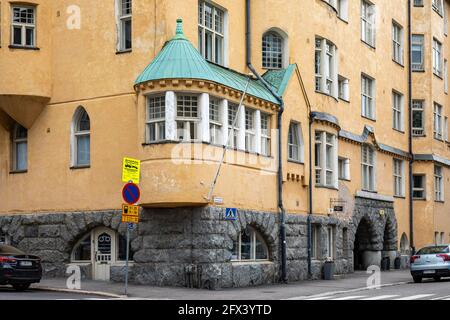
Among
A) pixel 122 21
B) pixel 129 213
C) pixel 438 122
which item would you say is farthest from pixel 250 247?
pixel 438 122

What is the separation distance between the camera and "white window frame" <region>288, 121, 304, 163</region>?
2964 centimetres

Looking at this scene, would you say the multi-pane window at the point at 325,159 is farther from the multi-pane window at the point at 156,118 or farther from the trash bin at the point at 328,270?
the multi-pane window at the point at 156,118

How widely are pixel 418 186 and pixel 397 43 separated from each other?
26.0 ft

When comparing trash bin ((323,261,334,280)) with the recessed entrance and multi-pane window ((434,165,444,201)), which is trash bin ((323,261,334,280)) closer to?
the recessed entrance

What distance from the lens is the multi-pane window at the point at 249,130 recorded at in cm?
2649

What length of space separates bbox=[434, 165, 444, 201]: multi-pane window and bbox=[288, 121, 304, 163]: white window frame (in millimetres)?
17466

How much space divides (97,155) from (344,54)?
13.6 metres

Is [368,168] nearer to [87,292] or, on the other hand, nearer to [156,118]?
[156,118]

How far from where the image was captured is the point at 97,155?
25781mm

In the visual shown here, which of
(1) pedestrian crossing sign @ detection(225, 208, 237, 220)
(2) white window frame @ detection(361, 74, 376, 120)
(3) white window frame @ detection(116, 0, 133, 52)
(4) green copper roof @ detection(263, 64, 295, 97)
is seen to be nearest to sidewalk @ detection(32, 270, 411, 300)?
(1) pedestrian crossing sign @ detection(225, 208, 237, 220)

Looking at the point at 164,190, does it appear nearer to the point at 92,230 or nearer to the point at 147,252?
the point at 147,252

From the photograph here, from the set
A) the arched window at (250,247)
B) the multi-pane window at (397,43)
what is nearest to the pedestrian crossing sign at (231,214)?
the arched window at (250,247)

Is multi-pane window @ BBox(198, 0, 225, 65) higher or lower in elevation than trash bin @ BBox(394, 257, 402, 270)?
higher
